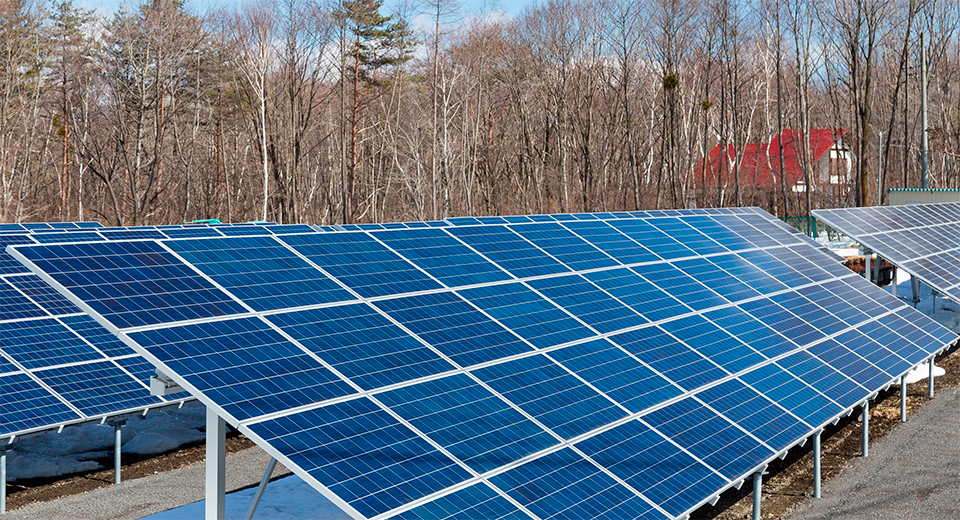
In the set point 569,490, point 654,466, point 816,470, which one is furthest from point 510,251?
point 569,490

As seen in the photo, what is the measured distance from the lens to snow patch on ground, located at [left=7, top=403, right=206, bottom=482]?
14.1 metres

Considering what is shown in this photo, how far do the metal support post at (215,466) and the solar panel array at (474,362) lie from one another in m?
0.37

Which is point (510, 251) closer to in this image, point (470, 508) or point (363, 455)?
point (363, 455)

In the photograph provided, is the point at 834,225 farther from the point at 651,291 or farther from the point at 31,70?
the point at 31,70

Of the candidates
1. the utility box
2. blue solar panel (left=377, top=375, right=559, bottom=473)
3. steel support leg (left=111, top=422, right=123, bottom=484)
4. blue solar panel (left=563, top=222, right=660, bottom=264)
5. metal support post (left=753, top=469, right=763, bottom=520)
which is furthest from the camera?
the utility box

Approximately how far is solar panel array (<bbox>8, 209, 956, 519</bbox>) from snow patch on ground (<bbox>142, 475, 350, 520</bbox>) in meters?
2.22

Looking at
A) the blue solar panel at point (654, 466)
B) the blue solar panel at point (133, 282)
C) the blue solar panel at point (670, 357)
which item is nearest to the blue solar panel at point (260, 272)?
the blue solar panel at point (133, 282)

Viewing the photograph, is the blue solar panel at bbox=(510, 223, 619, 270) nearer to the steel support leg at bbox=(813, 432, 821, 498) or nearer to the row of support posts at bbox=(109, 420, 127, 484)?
the steel support leg at bbox=(813, 432, 821, 498)

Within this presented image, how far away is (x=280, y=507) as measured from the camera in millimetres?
9227

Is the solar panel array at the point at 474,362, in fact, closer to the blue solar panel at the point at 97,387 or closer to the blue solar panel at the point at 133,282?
the blue solar panel at the point at 133,282

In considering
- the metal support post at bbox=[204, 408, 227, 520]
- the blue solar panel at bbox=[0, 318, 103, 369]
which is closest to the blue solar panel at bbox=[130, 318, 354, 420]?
the metal support post at bbox=[204, 408, 227, 520]

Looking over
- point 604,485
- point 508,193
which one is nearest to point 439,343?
point 604,485

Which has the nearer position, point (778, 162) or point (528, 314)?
point (528, 314)

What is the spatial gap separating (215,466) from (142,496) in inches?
275
